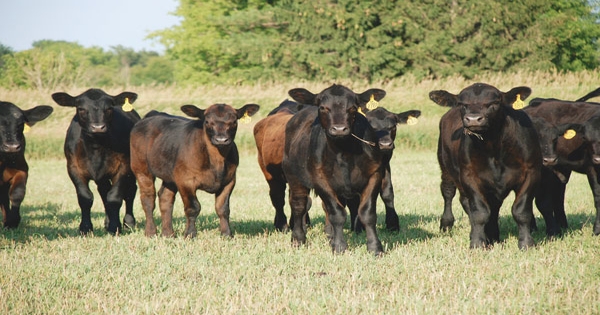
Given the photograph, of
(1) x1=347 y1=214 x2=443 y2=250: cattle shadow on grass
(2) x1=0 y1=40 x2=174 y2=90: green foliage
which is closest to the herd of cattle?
(1) x1=347 y1=214 x2=443 y2=250: cattle shadow on grass

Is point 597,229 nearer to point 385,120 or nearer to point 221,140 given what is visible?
point 385,120

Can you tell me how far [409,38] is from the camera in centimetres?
4591

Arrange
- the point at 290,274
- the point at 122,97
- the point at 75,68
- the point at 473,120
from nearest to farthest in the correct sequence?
1. the point at 290,274
2. the point at 473,120
3. the point at 122,97
4. the point at 75,68

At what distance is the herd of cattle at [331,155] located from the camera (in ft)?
25.3

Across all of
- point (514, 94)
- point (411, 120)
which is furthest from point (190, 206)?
point (514, 94)

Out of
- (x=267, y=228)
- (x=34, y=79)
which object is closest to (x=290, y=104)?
(x=267, y=228)

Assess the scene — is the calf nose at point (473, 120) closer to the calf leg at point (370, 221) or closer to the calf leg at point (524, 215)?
the calf leg at point (524, 215)

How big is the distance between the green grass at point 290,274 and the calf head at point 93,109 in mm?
→ 1541

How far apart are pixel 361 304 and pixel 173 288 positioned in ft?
5.72

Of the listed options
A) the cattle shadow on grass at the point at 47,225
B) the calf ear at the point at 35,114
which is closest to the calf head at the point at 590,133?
the cattle shadow on grass at the point at 47,225

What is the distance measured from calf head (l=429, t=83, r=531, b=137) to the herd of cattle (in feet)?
0.05

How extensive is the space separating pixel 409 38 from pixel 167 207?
38156mm

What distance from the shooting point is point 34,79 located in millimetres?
56844

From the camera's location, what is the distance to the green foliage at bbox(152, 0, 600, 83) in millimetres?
43562
